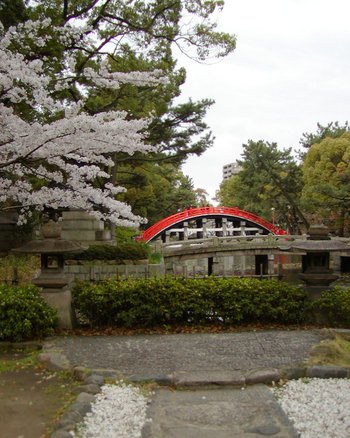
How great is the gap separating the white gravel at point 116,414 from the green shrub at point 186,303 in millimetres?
3470

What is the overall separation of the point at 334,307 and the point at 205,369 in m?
4.09

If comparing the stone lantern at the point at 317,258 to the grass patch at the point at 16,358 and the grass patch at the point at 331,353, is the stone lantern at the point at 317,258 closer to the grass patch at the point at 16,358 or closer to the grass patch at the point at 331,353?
the grass patch at the point at 331,353

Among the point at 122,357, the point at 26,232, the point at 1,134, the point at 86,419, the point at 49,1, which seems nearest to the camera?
the point at 86,419

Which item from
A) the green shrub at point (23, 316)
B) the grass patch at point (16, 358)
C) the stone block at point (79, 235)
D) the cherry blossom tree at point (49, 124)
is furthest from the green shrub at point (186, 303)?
the stone block at point (79, 235)

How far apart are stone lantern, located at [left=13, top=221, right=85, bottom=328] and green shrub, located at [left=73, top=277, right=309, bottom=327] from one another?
1.00ft

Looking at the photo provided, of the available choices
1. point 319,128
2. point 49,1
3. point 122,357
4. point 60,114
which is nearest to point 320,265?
point 122,357

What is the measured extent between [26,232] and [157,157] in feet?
36.6

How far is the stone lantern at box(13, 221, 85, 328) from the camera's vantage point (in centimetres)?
959

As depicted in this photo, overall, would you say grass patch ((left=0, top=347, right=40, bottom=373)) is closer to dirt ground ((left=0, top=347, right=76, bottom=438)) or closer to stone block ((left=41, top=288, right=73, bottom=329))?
dirt ground ((left=0, top=347, right=76, bottom=438))

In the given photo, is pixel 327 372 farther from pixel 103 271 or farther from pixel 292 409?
pixel 103 271

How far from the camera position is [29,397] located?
601 centimetres

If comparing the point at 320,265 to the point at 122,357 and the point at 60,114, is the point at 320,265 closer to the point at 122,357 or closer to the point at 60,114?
the point at 122,357

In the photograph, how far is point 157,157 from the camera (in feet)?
86.1

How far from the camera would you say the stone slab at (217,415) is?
4895 mm
